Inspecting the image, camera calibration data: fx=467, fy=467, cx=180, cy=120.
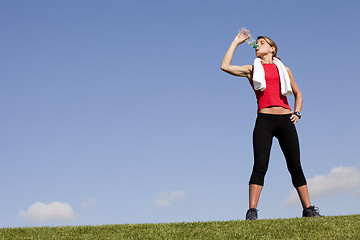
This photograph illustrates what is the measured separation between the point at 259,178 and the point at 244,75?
6.27 ft

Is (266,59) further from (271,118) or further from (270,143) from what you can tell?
(270,143)

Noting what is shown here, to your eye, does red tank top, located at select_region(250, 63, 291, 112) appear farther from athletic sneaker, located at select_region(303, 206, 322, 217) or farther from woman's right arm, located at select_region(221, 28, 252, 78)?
athletic sneaker, located at select_region(303, 206, 322, 217)

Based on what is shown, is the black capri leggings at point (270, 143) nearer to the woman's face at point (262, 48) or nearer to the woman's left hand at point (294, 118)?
the woman's left hand at point (294, 118)

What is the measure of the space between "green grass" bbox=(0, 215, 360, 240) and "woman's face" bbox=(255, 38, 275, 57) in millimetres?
3134

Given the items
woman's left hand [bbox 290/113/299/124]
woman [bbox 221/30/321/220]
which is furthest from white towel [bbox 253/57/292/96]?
woman's left hand [bbox 290/113/299/124]

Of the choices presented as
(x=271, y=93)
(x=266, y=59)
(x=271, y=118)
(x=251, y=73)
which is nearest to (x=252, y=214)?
(x=271, y=118)

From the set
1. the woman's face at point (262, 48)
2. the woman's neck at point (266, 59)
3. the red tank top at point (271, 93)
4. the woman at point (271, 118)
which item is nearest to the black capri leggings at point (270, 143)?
the woman at point (271, 118)

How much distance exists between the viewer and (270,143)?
27.6ft

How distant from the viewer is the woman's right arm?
8445 millimetres

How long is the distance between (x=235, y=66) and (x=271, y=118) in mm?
1144

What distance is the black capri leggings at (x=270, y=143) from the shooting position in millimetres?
8242

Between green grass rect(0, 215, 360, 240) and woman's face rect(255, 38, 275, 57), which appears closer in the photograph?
green grass rect(0, 215, 360, 240)

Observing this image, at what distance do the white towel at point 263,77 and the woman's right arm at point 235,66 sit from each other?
0.19 m

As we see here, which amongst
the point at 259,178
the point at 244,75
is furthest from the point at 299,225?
the point at 244,75
